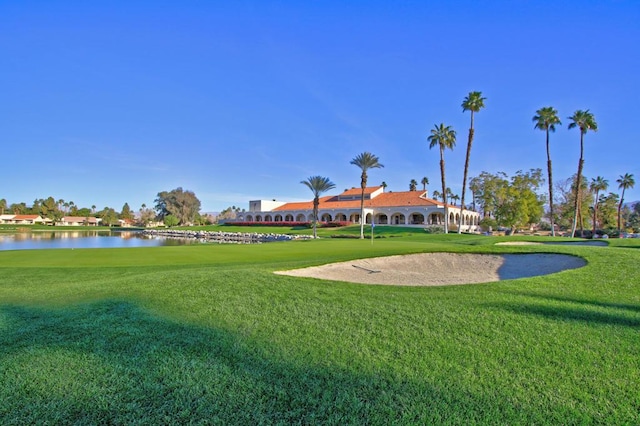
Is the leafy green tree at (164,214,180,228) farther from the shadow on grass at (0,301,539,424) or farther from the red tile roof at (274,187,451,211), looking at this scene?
the shadow on grass at (0,301,539,424)

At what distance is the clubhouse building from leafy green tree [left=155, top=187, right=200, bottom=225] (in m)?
29.5

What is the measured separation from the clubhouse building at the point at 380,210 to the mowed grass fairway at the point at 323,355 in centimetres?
4259

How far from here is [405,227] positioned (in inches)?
1944

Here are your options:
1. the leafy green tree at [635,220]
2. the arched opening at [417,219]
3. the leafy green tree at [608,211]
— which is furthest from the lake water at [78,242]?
the leafy green tree at [635,220]

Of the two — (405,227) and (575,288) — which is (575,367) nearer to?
(575,288)

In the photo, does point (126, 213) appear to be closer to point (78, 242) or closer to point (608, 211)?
point (78, 242)

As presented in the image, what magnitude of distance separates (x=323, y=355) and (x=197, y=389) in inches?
52.5

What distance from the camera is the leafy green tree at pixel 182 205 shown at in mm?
95500

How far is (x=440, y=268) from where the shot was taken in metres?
13.1

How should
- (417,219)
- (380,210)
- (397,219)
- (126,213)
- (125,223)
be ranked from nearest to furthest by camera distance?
(380,210) → (417,219) → (397,219) → (125,223) → (126,213)

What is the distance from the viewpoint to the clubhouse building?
54312mm

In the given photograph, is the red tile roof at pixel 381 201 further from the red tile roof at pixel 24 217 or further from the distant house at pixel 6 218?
the distant house at pixel 6 218

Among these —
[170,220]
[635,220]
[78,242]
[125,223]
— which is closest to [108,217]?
[125,223]

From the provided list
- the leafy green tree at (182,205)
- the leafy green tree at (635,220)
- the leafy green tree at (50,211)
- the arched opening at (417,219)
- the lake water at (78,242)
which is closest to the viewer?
the lake water at (78,242)
